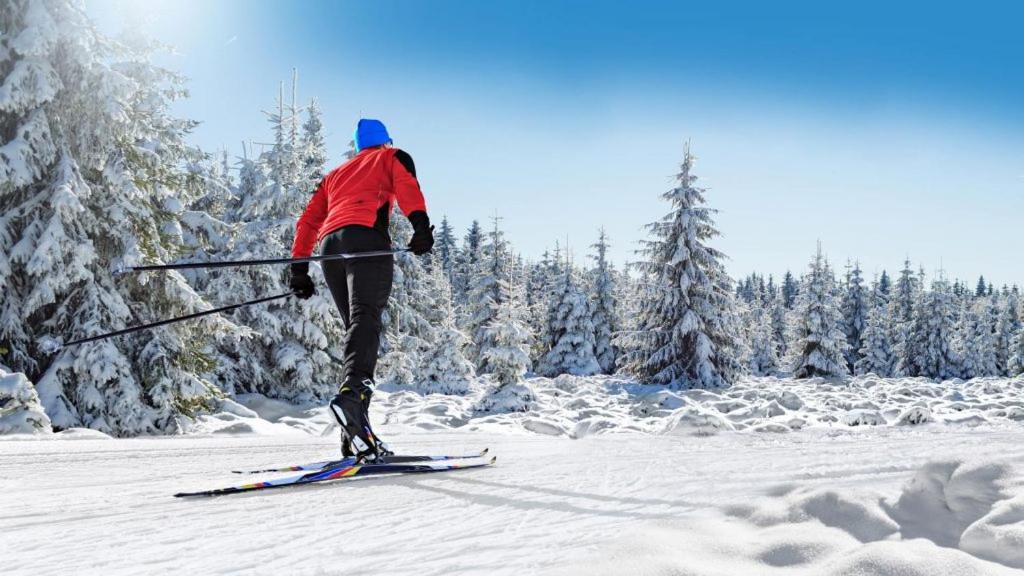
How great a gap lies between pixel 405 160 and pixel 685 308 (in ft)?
62.9

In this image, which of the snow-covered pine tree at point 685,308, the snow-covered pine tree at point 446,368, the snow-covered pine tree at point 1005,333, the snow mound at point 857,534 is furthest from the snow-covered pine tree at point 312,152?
the snow-covered pine tree at point 1005,333

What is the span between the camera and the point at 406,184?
3.09m

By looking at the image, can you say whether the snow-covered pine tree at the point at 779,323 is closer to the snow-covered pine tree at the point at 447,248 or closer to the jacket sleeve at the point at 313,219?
the snow-covered pine tree at the point at 447,248

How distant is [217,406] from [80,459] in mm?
7732

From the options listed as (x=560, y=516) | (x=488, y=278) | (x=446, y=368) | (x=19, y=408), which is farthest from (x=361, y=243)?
(x=488, y=278)

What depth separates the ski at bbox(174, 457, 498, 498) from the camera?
6.93 feet

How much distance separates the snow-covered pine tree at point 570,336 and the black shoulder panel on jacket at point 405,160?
31922 mm

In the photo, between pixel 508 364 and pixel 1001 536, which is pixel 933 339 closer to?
pixel 508 364

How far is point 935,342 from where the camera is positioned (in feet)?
136

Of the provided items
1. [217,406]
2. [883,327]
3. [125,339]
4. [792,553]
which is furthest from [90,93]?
[883,327]

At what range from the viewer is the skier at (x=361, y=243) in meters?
2.70

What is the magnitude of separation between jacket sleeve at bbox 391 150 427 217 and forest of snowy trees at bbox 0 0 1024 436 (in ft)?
21.5

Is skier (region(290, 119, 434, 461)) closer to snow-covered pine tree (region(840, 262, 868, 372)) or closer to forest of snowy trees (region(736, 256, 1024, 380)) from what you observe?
forest of snowy trees (region(736, 256, 1024, 380))

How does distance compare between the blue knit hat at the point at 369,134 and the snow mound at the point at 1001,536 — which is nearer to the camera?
the snow mound at the point at 1001,536
